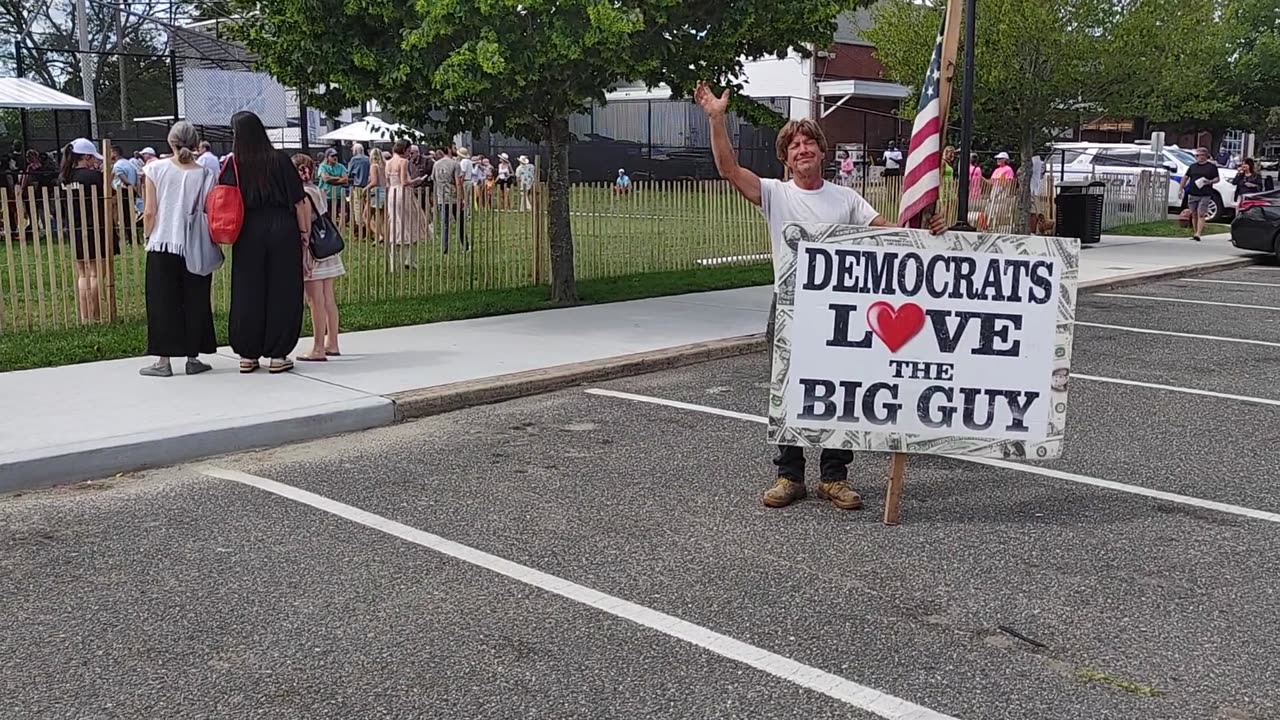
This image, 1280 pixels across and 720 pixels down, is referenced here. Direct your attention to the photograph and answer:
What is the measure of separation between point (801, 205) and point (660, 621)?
227 cm

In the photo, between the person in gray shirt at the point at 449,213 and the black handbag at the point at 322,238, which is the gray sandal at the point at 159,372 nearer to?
the black handbag at the point at 322,238

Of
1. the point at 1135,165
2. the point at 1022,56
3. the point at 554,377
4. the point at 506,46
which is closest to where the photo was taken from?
the point at 554,377

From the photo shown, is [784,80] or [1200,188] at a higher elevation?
[784,80]

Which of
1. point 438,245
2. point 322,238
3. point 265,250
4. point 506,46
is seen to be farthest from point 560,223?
point 265,250

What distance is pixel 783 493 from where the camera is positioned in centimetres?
592

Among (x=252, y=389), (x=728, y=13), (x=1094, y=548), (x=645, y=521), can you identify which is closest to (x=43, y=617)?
(x=645, y=521)

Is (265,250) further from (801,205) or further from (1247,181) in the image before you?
(1247,181)

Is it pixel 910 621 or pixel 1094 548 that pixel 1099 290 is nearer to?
pixel 1094 548

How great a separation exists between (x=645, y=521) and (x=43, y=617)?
253 centimetres

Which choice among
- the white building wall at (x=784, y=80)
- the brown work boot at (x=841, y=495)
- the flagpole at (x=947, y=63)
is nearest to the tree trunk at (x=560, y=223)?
the flagpole at (x=947, y=63)

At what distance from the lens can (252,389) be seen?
816cm

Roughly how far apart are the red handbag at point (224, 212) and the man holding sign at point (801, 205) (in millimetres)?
3778

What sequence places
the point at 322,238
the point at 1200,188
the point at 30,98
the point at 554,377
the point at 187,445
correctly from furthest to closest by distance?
the point at 1200,188, the point at 30,98, the point at 322,238, the point at 554,377, the point at 187,445

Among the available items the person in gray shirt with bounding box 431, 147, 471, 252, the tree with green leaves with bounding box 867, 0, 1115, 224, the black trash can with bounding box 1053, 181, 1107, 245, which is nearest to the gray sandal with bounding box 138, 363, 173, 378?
the person in gray shirt with bounding box 431, 147, 471, 252
